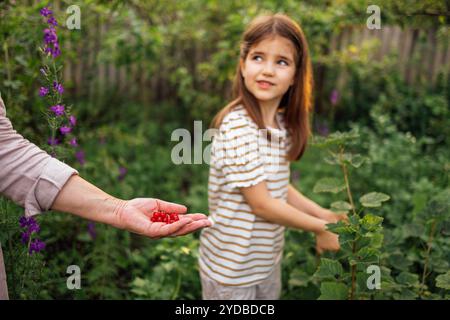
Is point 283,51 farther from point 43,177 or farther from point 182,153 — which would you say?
point 182,153

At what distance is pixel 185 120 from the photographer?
18.6 ft

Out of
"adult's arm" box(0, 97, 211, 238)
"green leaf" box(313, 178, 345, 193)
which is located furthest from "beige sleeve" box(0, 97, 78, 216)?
"green leaf" box(313, 178, 345, 193)

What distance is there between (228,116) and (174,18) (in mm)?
3415

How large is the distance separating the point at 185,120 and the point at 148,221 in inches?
173

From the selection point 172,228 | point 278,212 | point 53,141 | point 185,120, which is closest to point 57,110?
point 53,141

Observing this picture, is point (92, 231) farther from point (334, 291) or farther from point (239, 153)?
point (334, 291)

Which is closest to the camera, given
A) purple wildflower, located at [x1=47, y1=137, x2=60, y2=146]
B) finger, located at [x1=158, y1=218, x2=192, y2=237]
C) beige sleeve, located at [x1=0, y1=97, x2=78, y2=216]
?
beige sleeve, located at [x1=0, y1=97, x2=78, y2=216]

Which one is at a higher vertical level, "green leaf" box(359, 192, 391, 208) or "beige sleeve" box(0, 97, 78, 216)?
"beige sleeve" box(0, 97, 78, 216)

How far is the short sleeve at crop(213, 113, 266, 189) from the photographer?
1.89m

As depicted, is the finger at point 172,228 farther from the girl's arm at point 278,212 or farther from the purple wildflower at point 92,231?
the purple wildflower at point 92,231

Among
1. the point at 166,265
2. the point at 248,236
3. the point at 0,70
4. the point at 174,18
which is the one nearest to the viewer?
the point at 248,236

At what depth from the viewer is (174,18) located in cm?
511

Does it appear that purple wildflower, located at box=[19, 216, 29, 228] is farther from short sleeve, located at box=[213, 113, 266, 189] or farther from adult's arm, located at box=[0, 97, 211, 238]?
short sleeve, located at box=[213, 113, 266, 189]
